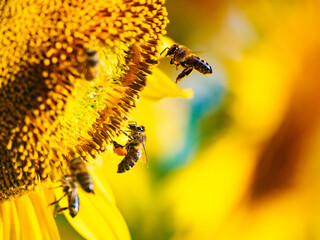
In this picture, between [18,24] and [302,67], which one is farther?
[302,67]

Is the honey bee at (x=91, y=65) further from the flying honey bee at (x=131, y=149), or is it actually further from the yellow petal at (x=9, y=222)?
the yellow petal at (x=9, y=222)

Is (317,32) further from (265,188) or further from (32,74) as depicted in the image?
(32,74)

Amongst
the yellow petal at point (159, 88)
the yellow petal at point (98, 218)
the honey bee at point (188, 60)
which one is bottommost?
the yellow petal at point (98, 218)

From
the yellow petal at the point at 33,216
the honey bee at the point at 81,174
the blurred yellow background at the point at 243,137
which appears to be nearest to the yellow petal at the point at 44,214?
the yellow petal at the point at 33,216

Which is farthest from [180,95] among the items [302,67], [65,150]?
[302,67]

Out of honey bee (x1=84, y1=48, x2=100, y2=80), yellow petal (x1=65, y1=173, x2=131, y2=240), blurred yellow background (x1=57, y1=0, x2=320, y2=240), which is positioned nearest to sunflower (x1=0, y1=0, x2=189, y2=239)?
honey bee (x1=84, y1=48, x2=100, y2=80)
